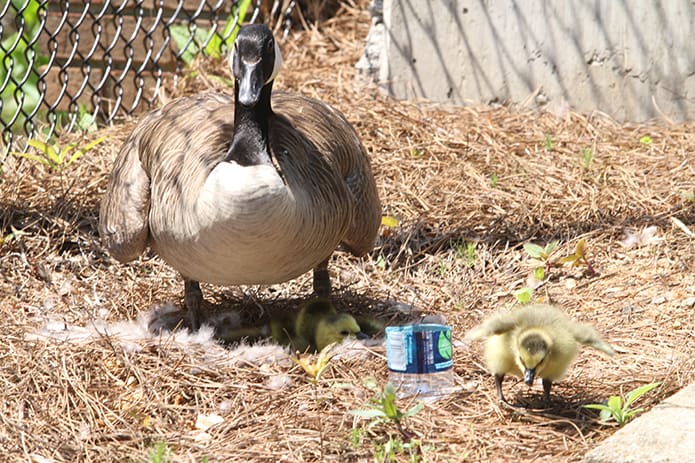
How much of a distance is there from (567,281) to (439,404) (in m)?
1.59

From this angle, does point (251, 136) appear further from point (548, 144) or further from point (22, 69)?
point (22, 69)

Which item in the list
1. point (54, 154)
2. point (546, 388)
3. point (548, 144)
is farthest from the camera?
point (548, 144)

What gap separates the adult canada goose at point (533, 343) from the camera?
10.4 ft

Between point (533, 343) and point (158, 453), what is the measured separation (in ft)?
3.92

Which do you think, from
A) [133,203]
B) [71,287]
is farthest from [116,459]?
[71,287]

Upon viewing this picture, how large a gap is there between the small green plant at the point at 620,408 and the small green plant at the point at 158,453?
131 cm

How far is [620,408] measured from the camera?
310cm

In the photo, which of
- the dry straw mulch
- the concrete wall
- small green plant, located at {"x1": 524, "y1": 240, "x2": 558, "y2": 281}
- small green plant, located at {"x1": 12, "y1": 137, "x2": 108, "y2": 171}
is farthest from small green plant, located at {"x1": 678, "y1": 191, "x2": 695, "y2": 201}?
small green plant, located at {"x1": 12, "y1": 137, "x2": 108, "y2": 171}

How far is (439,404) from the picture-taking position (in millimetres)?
3430

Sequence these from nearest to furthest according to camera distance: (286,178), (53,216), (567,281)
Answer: (286,178), (567,281), (53,216)

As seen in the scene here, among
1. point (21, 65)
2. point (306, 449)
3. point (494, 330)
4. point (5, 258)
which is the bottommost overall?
A: point (306, 449)

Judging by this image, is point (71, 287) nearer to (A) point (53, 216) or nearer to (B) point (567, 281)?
(A) point (53, 216)

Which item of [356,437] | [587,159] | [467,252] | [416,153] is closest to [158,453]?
[356,437]

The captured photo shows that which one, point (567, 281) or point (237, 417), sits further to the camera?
point (567, 281)
